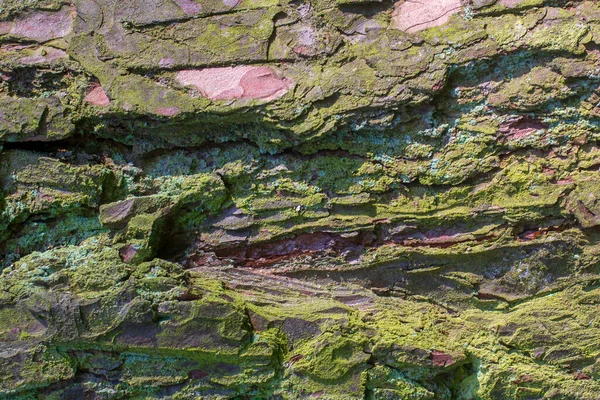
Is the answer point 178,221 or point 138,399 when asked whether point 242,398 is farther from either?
point 178,221

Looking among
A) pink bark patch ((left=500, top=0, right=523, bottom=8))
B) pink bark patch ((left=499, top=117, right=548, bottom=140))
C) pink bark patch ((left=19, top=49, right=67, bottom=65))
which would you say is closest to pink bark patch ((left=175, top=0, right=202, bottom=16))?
pink bark patch ((left=19, top=49, right=67, bottom=65))

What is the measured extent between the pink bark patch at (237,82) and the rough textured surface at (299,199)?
0.01 metres

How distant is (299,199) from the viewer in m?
3.31

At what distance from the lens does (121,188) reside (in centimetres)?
342

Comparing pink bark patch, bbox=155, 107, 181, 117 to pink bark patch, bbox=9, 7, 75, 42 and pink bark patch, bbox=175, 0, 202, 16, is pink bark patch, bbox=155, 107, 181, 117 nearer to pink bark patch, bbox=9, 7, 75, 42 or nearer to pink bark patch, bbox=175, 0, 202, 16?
pink bark patch, bbox=175, 0, 202, 16

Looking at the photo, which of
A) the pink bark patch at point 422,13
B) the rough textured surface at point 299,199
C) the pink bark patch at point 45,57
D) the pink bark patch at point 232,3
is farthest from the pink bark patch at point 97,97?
the pink bark patch at point 422,13

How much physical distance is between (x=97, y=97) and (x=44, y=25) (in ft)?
1.90

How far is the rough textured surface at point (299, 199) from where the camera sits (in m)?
3.07

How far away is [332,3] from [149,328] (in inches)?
78.9

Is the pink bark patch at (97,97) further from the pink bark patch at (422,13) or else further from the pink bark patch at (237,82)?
the pink bark patch at (422,13)

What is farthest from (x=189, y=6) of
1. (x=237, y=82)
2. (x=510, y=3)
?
(x=510, y=3)

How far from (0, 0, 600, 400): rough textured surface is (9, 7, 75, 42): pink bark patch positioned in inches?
0.6

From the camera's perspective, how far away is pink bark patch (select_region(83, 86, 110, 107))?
130 inches

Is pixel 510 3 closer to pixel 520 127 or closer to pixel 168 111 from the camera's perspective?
pixel 520 127
